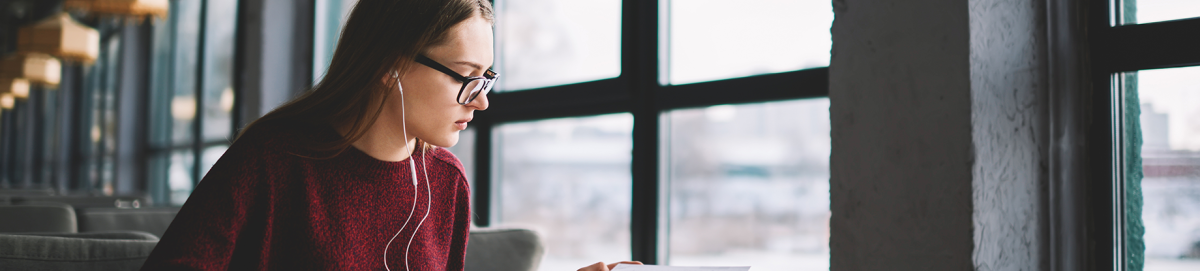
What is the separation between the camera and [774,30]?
1783mm

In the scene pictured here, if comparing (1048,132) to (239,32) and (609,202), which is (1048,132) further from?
(239,32)

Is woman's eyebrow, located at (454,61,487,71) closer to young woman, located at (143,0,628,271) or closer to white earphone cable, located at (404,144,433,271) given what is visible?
young woman, located at (143,0,628,271)

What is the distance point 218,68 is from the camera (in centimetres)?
534

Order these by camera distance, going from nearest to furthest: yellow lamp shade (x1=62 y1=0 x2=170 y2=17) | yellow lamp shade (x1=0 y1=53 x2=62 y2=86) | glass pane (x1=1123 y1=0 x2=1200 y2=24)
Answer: glass pane (x1=1123 y1=0 x2=1200 y2=24), yellow lamp shade (x1=62 y1=0 x2=170 y2=17), yellow lamp shade (x1=0 y1=53 x2=62 y2=86)

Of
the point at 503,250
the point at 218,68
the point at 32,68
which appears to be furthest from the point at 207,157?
the point at 503,250

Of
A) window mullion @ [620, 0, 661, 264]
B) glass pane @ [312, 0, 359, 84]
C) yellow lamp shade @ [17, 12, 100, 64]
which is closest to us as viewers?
window mullion @ [620, 0, 661, 264]

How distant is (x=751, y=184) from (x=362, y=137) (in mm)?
1072

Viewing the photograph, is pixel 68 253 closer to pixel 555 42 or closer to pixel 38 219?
pixel 38 219

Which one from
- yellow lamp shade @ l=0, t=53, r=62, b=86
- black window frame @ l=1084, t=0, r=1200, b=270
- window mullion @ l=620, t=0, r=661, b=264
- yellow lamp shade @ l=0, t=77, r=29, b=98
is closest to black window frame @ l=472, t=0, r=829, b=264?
window mullion @ l=620, t=0, r=661, b=264

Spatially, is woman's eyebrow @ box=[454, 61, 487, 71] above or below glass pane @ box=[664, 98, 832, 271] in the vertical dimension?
above

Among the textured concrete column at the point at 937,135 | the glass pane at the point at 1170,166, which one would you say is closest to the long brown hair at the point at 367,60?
the textured concrete column at the point at 937,135

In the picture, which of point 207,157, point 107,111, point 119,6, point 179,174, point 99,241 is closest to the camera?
point 99,241

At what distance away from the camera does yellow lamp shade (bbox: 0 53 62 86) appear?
21.2 feet

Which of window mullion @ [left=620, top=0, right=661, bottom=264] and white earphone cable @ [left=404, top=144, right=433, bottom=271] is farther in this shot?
window mullion @ [left=620, top=0, right=661, bottom=264]
